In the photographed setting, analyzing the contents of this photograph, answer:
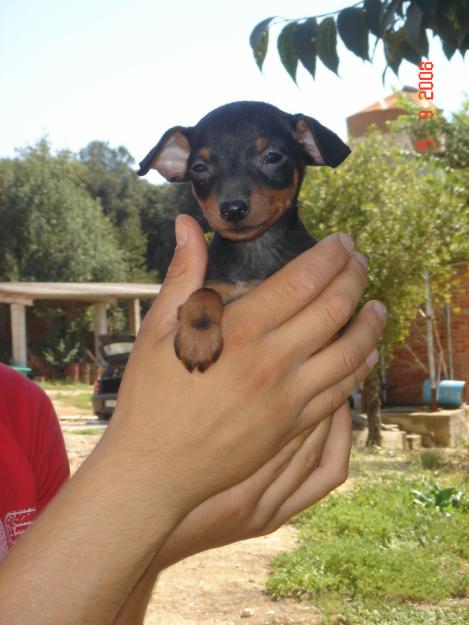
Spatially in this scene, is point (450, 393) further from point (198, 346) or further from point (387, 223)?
point (198, 346)

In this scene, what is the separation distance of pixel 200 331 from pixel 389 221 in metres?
11.0

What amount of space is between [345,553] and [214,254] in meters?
4.16

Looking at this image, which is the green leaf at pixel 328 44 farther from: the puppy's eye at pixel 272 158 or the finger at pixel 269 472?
the finger at pixel 269 472

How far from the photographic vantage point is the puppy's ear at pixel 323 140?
8.46ft

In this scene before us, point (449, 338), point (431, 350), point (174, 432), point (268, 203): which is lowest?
point (431, 350)

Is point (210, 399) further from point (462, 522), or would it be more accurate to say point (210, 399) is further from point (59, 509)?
point (462, 522)

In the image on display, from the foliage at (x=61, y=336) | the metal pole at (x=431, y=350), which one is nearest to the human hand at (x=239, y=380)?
the metal pole at (x=431, y=350)

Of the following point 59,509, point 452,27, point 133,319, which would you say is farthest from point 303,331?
point 133,319

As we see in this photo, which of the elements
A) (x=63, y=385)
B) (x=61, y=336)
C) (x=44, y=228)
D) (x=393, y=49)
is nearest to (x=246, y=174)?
(x=393, y=49)

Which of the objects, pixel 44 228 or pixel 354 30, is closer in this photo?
pixel 354 30

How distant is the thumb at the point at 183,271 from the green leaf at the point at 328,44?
0.98 metres

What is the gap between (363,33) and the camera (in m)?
2.71

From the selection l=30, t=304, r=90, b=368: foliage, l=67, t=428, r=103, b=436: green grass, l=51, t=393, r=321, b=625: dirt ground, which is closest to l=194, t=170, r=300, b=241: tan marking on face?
l=51, t=393, r=321, b=625: dirt ground

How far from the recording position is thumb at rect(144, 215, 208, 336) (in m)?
2.00
